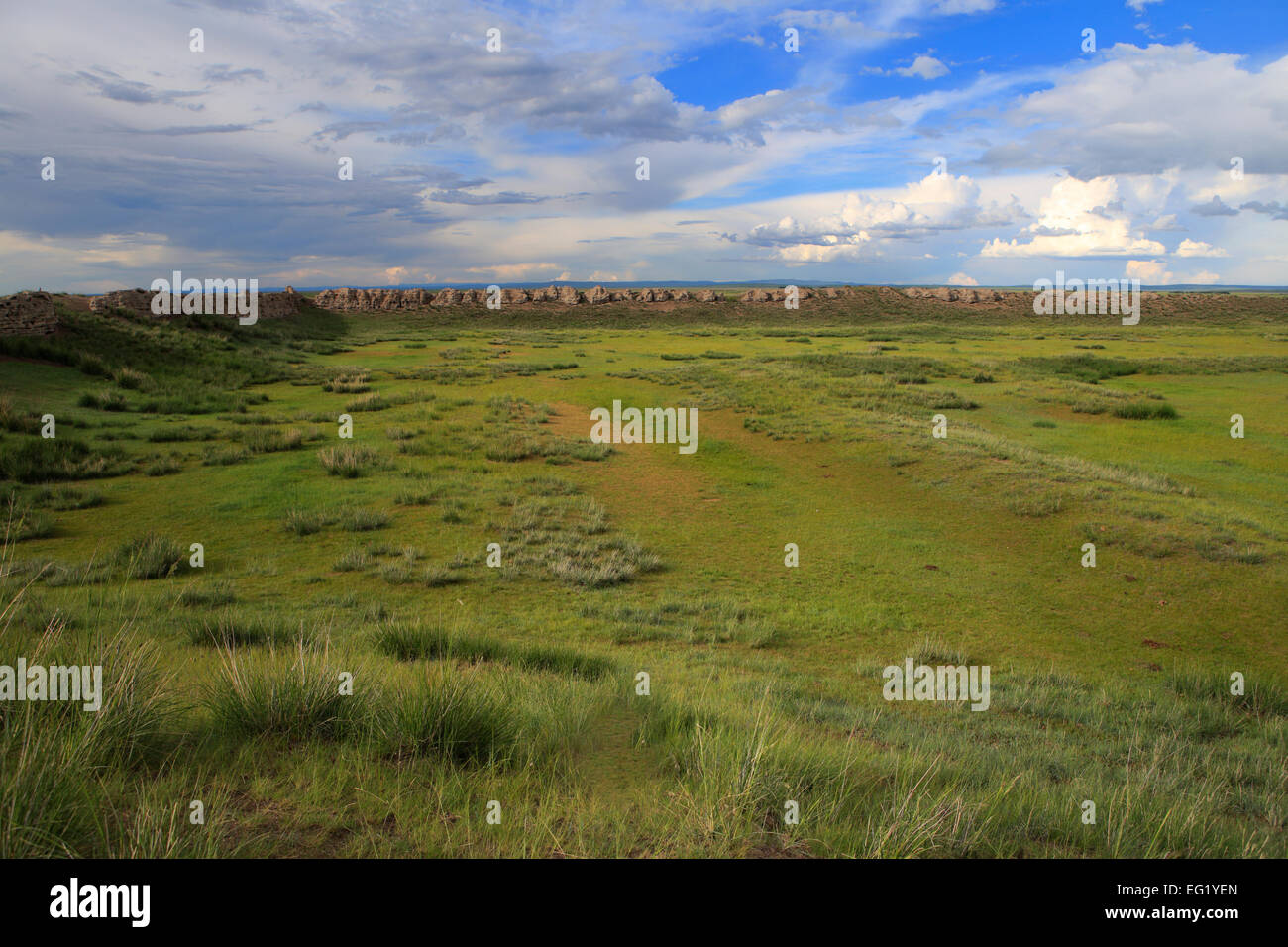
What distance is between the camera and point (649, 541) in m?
12.2

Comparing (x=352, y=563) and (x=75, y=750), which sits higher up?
(x=75, y=750)

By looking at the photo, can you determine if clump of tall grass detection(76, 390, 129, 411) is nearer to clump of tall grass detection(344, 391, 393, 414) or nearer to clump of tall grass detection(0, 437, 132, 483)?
clump of tall grass detection(0, 437, 132, 483)

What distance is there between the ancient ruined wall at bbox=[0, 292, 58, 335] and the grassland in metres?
1.77

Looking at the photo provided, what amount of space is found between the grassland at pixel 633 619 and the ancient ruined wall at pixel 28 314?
1.77 meters

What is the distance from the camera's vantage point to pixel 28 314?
26141mm

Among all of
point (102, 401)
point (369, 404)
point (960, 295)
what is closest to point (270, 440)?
point (369, 404)

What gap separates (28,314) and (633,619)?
29333 millimetres

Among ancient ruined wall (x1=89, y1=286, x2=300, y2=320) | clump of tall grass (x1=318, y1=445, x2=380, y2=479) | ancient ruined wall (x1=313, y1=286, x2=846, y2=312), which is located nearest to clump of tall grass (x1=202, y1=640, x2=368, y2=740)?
clump of tall grass (x1=318, y1=445, x2=380, y2=479)

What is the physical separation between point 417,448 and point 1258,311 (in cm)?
10823

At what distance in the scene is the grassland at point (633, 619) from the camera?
3596 mm

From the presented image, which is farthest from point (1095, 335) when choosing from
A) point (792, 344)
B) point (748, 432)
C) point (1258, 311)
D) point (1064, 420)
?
point (748, 432)

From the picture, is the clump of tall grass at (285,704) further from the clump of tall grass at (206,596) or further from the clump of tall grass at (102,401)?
the clump of tall grass at (102,401)

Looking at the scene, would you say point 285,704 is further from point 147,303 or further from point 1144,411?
point 147,303

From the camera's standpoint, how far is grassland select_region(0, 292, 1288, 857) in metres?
3.60
